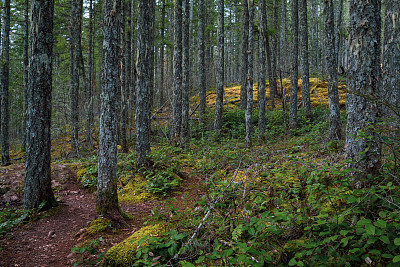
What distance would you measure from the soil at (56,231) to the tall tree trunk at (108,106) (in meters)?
0.64

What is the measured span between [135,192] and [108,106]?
10.4 ft

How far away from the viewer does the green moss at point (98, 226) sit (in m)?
4.52

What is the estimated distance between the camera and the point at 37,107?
5.32 metres

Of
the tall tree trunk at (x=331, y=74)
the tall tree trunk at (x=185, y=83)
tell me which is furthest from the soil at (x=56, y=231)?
the tall tree trunk at (x=331, y=74)

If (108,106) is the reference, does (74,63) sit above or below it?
above

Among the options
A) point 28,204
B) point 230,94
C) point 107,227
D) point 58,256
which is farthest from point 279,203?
point 230,94

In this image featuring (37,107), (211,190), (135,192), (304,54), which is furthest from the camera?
(304,54)

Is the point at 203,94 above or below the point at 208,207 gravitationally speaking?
above

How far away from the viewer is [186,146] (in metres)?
11.0

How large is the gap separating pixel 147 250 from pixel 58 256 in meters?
2.01

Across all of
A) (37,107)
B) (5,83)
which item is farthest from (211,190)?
(5,83)

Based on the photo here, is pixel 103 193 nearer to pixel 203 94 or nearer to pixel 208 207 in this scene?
pixel 208 207

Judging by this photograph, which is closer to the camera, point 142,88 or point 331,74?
point 142,88

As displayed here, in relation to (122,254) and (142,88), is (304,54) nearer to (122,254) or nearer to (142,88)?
(142,88)
